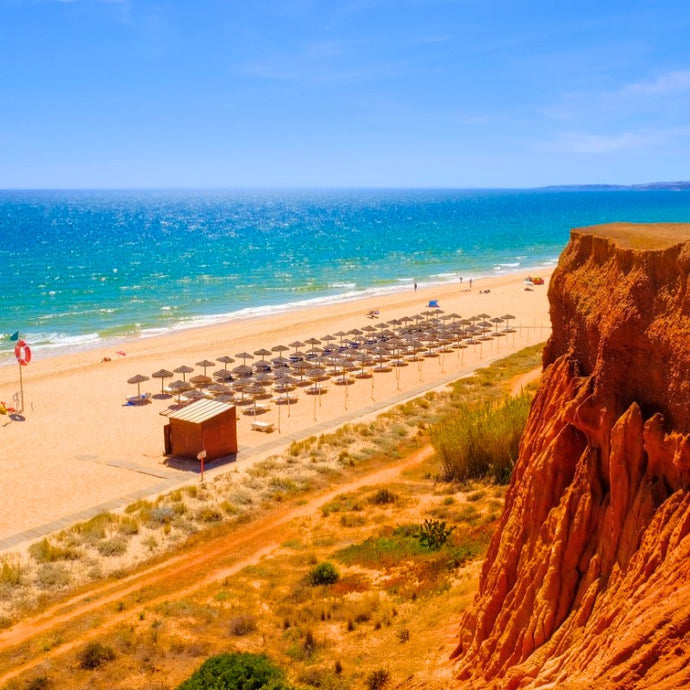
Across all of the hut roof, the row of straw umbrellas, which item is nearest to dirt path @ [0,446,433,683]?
the hut roof

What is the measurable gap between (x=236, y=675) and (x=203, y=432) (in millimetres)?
14232

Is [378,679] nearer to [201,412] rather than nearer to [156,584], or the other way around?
[156,584]

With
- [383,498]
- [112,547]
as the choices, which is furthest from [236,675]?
[383,498]

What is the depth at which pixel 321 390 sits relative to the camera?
34938 mm

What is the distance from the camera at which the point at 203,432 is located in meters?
24.4

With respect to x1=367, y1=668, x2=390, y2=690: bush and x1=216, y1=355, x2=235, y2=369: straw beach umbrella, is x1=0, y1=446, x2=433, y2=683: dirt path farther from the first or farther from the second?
x1=216, y1=355, x2=235, y2=369: straw beach umbrella

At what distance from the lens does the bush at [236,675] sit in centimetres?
1049

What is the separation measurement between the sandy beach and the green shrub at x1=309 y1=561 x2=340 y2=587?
8404mm

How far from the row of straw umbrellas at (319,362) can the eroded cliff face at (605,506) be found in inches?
888

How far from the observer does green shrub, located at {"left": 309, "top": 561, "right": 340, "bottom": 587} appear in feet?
48.7

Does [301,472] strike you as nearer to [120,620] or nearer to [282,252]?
[120,620]

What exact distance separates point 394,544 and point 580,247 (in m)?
8.32

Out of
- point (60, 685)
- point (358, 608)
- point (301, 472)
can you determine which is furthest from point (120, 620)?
point (301, 472)

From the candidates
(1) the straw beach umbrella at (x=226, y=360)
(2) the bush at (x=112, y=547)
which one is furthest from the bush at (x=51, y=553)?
(1) the straw beach umbrella at (x=226, y=360)
